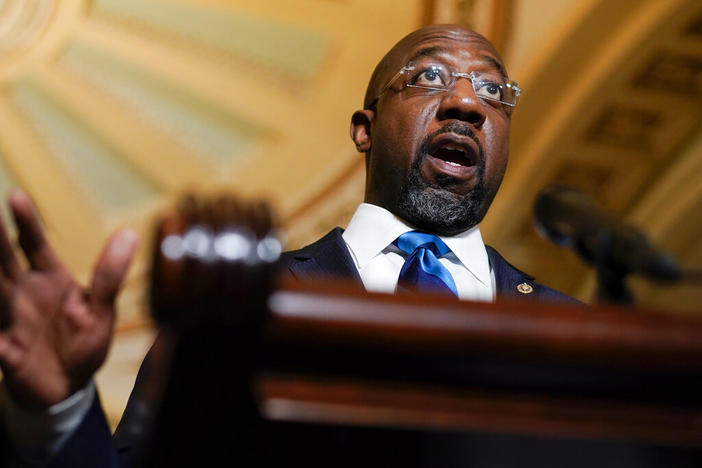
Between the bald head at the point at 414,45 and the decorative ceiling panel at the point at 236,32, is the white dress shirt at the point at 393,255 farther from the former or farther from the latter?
the decorative ceiling panel at the point at 236,32

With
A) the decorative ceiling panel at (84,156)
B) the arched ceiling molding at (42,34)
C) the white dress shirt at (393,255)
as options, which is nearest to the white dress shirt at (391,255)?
the white dress shirt at (393,255)

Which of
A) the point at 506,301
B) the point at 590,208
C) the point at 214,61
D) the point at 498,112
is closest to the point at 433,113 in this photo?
the point at 498,112

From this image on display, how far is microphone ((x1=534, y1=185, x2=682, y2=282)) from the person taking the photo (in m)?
1.07

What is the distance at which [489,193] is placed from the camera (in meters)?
1.88

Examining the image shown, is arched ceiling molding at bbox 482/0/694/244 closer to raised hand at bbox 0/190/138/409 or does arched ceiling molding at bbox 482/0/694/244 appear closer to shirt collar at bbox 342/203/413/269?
shirt collar at bbox 342/203/413/269

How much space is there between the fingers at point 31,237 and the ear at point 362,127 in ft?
4.09

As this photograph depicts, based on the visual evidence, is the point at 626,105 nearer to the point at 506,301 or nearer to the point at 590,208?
the point at 590,208

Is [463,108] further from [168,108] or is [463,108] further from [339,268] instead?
[168,108]

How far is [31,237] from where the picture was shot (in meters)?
0.90

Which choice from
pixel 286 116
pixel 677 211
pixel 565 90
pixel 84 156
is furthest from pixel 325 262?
pixel 84 156

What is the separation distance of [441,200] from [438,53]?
0.35 m

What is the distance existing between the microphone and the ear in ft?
2.41

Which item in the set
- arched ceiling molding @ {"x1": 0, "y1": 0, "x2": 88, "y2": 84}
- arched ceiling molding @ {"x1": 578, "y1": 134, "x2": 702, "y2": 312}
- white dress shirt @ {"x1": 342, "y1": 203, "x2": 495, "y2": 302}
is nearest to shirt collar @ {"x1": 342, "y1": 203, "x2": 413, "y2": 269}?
white dress shirt @ {"x1": 342, "y1": 203, "x2": 495, "y2": 302}

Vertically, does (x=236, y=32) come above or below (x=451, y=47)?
below
